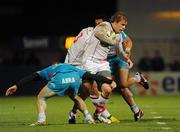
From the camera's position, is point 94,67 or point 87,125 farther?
point 94,67

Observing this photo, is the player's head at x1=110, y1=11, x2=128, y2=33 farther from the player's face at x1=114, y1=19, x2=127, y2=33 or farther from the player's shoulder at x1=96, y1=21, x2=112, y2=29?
the player's shoulder at x1=96, y1=21, x2=112, y2=29

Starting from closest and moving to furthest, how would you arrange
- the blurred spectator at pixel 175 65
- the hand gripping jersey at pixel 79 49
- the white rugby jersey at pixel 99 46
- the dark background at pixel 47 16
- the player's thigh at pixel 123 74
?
the white rugby jersey at pixel 99 46 → the hand gripping jersey at pixel 79 49 → the player's thigh at pixel 123 74 → the blurred spectator at pixel 175 65 → the dark background at pixel 47 16

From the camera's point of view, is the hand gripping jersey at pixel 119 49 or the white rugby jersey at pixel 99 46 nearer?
the white rugby jersey at pixel 99 46

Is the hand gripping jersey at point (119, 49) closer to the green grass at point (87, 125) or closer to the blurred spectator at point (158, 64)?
the green grass at point (87, 125)

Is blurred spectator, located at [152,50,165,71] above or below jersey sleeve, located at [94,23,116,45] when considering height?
below

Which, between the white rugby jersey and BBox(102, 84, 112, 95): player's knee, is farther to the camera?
BBox(102, 84, 112, 95): player's knee

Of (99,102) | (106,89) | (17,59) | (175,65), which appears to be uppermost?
(106,89)

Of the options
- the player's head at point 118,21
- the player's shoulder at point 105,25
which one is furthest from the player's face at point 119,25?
the player's shoulder at point 105,25

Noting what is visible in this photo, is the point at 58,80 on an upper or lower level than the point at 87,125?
upper

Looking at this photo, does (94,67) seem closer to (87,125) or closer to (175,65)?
(87,125)

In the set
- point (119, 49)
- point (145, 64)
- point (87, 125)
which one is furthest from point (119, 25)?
point (145, 64)

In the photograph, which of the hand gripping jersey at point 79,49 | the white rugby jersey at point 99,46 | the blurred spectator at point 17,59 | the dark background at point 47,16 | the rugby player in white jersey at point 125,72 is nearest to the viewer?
the white rugby jersey at point 99,46

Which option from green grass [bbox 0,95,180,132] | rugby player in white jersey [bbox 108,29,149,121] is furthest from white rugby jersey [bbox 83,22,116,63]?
green grass [bbox 0,95,180,132]

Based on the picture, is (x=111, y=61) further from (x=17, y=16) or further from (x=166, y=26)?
(x=17, y=16)
